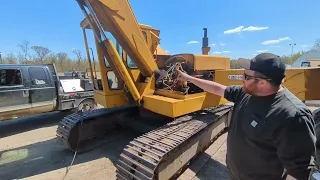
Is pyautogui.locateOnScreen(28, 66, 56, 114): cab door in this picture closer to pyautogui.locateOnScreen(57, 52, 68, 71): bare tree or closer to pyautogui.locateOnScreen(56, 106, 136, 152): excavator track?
pyautogui.locateOnScreen(56, 106, 136, 152): excavator track

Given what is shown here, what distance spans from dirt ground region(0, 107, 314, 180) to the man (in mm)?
2025

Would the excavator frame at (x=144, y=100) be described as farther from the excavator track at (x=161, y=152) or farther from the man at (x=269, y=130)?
the man at (x=269, y=130)

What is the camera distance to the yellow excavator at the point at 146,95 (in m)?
3.04

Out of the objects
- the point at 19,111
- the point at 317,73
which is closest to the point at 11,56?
the point at 19,111

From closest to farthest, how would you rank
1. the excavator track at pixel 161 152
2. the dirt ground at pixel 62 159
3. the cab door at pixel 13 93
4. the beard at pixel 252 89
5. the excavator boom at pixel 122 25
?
the beard at pixel 252 89 → the excavator track at pixel 161 152 → the excavator boom at pixel 122 25 → the dirt ground at pixel 62 159 → the cab door at pixel 13 93

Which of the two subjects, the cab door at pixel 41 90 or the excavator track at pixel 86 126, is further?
the cab door at pixel 41 90

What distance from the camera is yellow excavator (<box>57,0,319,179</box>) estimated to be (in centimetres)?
304

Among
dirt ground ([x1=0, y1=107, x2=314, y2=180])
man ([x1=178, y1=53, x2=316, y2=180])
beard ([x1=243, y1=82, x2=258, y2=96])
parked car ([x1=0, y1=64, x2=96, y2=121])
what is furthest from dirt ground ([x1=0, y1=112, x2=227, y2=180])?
beard ([x1=243, y1=82, x2=258, y2=96])

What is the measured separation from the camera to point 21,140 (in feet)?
18.1

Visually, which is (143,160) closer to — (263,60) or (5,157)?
(263,60)

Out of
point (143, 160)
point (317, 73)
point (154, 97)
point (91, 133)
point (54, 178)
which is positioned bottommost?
point (54, 178)

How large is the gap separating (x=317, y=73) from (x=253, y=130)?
278cm

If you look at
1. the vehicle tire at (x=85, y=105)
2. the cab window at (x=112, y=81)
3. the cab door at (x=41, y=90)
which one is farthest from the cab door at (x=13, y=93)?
the cab window at (x=112, y=81)

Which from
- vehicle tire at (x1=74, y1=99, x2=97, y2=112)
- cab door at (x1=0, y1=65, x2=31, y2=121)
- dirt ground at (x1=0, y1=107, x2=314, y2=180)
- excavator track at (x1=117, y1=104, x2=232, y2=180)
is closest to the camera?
excavator track at (x1=117, y1=104, x2=232, y2=180)
